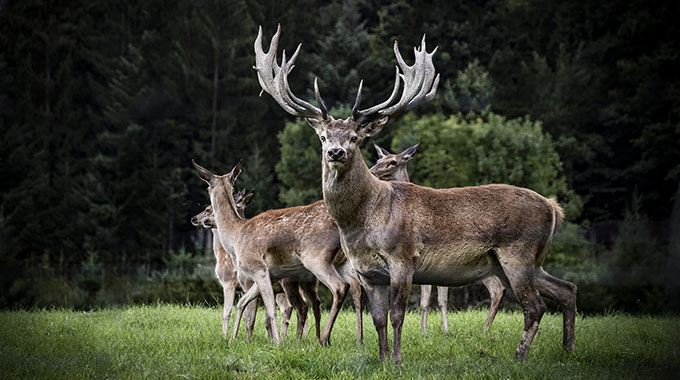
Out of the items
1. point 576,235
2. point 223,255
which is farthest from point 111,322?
point 576,235

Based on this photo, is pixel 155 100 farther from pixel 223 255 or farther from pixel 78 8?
pixel 223 255

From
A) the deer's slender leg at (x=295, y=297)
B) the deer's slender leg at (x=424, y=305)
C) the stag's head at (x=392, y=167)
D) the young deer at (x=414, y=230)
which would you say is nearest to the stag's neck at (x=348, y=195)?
the young deer at (x=414, y=230)

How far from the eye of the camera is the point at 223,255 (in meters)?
9.13

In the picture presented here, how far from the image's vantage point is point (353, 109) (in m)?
6.09

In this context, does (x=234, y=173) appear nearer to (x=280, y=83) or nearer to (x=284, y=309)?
(x=284, y=309)

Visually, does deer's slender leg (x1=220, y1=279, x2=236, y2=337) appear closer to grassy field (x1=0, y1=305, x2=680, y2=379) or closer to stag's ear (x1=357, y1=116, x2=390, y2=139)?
grassy field (x1=0, y1=305, x2=680, y2=379)

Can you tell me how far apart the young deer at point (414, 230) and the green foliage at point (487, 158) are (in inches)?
614

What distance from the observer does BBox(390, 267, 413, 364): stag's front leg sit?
5.93m

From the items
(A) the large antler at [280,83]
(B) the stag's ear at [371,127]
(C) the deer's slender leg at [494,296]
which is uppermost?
(A) the large antler at [280,83]

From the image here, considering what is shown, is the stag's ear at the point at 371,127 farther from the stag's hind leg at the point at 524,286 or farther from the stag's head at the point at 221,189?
the stag's head at the point at 221,189

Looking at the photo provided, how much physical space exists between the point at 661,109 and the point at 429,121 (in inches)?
277

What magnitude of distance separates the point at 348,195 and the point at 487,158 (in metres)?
16.7

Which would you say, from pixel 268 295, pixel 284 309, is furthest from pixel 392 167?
pixel 268 295

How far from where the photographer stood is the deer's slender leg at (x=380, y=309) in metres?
6.10
